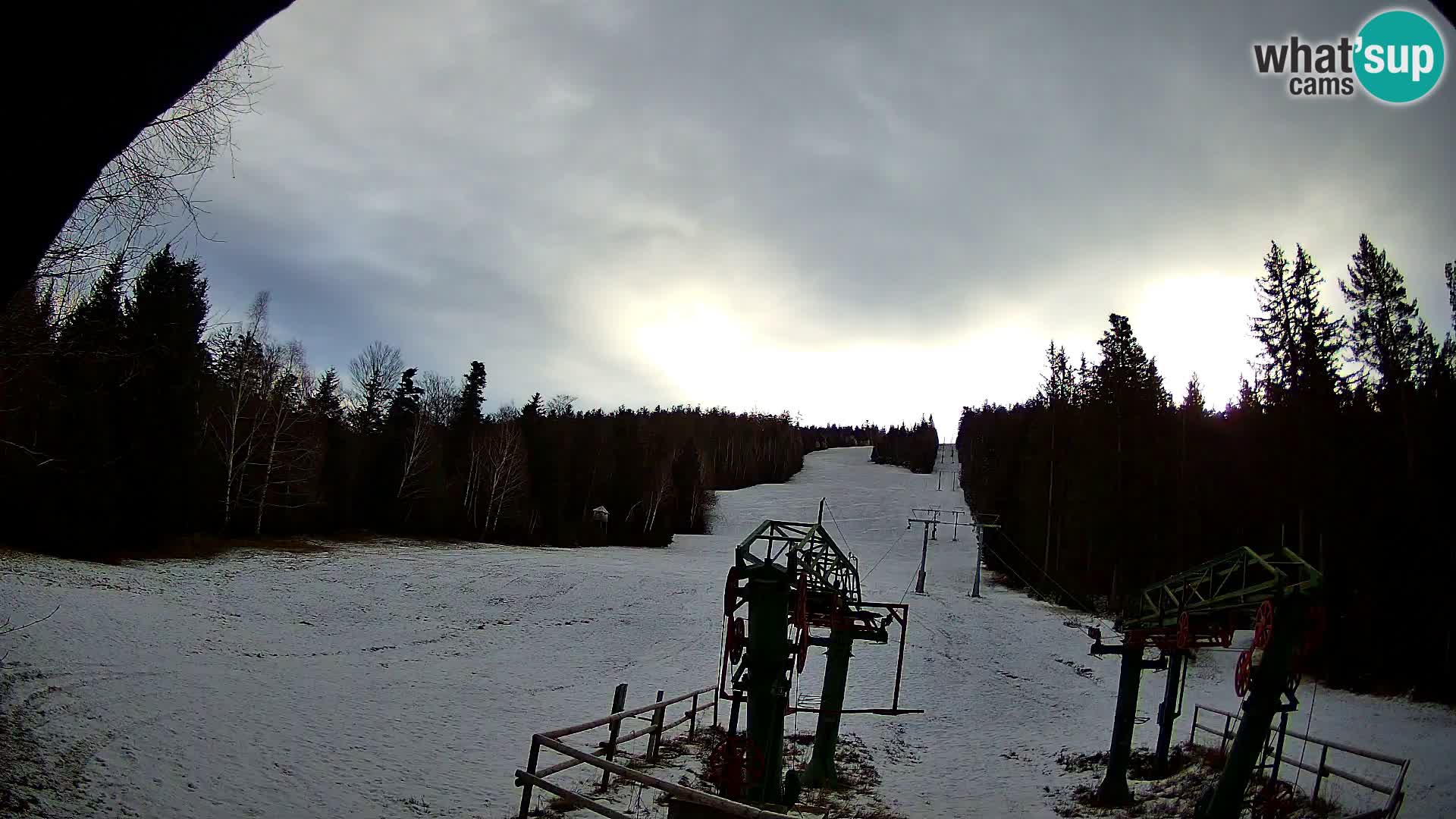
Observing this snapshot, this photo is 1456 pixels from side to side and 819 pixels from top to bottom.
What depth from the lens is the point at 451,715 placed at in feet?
59.0

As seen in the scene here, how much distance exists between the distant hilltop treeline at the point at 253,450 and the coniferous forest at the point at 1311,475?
30.3 metres

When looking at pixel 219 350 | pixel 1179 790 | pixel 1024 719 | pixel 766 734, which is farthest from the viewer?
pixel 219 350

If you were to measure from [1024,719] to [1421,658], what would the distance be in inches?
444

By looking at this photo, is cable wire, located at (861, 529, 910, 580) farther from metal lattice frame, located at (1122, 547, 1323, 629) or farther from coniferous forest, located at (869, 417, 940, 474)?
coniferous forest, located at (869, 417, 940, 474)

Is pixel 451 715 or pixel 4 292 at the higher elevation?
pixel 4 292

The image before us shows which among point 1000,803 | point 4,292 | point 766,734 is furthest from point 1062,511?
point 4,292

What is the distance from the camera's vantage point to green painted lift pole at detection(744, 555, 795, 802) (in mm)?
11344

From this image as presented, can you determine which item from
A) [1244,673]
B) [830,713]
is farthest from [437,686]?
[1244,673]

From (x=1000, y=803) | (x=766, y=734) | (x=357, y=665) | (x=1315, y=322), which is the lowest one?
(x=357, y=665)

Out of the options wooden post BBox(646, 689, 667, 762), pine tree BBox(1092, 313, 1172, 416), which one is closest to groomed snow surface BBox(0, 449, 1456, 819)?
wooden post BBox(646, 689, 667, 762)

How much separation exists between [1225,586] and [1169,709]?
335cm

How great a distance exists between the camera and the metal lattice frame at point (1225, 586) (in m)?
10.4

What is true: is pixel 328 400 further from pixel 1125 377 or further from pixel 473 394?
pixel 1125 377

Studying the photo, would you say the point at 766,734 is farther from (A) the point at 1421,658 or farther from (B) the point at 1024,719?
(A) the point at 1421,658
